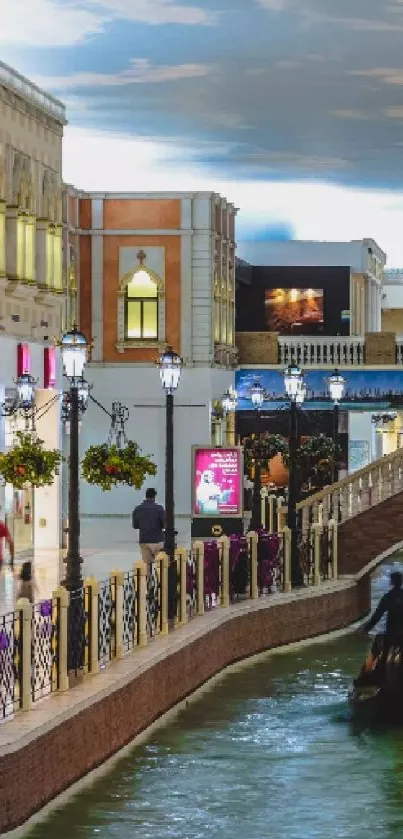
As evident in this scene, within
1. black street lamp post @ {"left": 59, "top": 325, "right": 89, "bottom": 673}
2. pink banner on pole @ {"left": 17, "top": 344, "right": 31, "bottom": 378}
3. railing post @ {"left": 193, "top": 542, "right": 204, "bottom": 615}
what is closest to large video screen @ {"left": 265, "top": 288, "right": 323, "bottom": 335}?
pink banner on pole @ {"left": 17, "top": 344, "right": 31, "bottom": 378}

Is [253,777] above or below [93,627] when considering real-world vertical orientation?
below

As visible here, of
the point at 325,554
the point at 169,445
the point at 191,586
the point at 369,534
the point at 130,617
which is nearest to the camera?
the point at 130,617

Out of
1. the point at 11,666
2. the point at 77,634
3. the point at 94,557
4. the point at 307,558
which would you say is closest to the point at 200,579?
the point at 307,558

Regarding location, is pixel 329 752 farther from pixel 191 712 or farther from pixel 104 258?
pixel 104 258

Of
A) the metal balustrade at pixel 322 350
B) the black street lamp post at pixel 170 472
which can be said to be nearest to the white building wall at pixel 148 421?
the metal balustrade at pixel 322 350

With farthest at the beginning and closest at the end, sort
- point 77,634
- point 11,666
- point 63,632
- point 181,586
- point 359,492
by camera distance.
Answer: point 359,492, point 181,586, point 77,634, point 63,632, point 11,666

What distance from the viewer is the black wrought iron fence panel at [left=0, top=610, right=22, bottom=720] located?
18016mm

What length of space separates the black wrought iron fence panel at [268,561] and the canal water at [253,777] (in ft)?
11.6

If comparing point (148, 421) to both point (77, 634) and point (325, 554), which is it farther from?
point (77, 634)

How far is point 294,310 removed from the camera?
220ft

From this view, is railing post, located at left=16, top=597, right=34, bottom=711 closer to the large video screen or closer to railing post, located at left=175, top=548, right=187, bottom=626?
railing post, located at left=175, top=548, right=187, bottom=626

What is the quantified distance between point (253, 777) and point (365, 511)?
1342 centimetres

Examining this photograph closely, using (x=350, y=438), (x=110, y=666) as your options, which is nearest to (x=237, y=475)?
(x=110, y=666)

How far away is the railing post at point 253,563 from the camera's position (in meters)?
28.7
